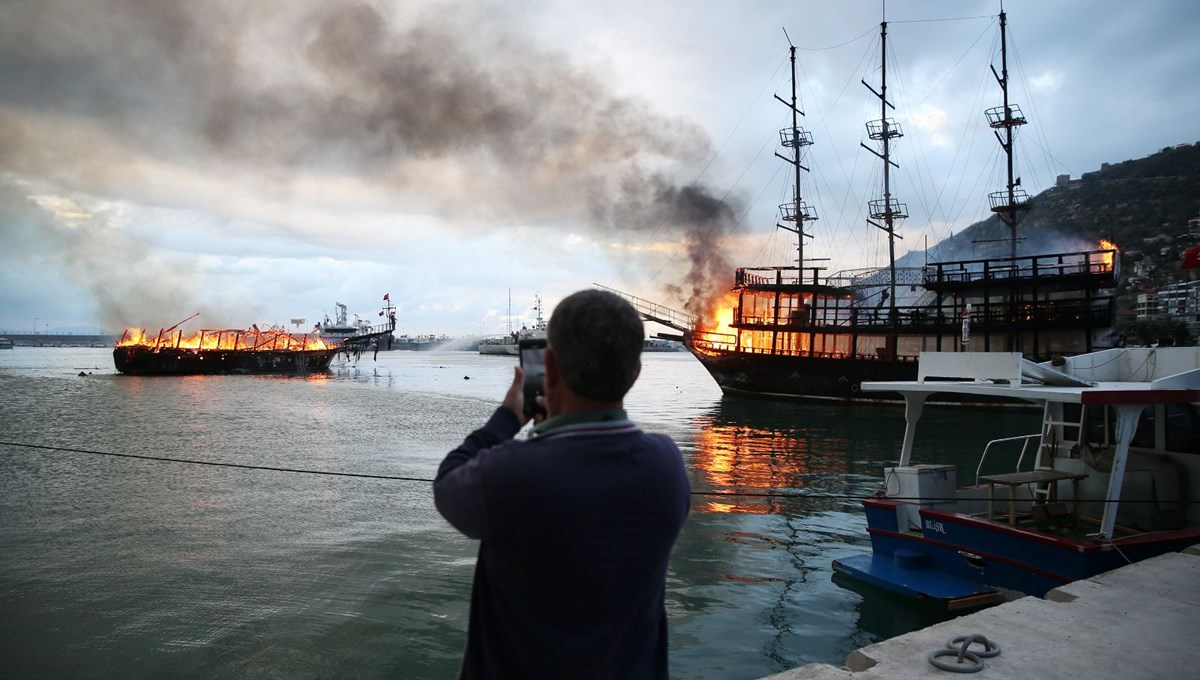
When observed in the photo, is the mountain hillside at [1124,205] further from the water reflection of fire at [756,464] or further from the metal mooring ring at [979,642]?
the metal mooring ring at [979,642]

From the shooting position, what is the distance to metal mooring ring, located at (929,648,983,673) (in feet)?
15.5

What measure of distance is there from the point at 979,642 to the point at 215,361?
81.9 meters

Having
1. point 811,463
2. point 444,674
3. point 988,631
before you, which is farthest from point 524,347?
point 811,463

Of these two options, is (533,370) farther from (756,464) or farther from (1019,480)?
(756,464)

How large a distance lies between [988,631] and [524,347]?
5.06m

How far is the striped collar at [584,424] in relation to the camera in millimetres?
1805

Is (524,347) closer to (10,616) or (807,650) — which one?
(807,650)

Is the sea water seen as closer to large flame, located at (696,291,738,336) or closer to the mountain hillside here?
large flame, located at (696,291,738,336)

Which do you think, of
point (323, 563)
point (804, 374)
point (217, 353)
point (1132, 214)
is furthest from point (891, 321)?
point (1132, 214)

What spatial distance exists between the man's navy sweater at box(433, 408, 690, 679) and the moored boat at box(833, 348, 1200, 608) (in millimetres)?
7045

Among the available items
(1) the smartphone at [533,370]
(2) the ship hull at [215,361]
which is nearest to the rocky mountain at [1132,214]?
(2) the ship hull at [215,361]

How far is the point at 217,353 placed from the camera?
75062 mm

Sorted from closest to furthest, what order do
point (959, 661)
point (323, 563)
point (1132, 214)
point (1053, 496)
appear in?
point (959, 661), point (1053, 496), point (323, 563), point (1132, 214)

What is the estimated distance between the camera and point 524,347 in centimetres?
218
